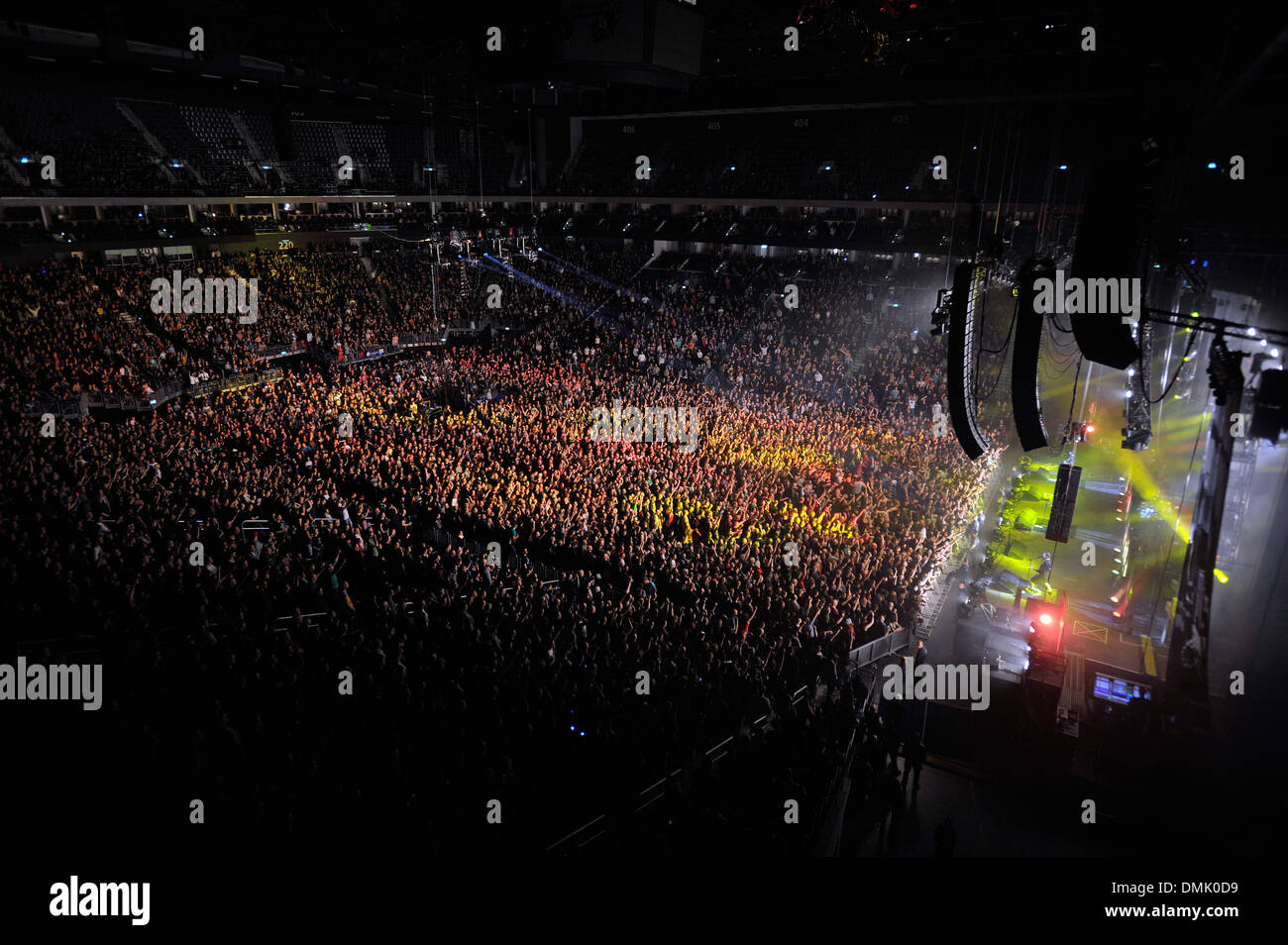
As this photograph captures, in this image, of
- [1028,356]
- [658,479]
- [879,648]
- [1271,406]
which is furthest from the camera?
[658,479]

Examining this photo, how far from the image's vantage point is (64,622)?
26.4 ft

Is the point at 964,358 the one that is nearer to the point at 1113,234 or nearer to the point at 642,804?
the point at 1113,234

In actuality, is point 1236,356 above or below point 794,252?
below

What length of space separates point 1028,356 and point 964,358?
2.08 ft

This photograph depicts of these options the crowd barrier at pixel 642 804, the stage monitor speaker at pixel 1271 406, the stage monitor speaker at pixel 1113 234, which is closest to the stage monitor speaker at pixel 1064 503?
the stage monitor speaker at pixel 1271 406

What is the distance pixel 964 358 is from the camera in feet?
25.1

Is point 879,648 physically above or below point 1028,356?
below

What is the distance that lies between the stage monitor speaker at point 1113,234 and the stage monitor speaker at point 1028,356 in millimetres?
878

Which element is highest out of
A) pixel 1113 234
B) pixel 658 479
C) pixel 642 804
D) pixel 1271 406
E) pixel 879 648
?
pixel 1113 234

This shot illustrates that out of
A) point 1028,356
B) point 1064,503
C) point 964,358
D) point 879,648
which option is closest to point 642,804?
point 879,648

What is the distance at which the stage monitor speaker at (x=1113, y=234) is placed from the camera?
5812 mm
